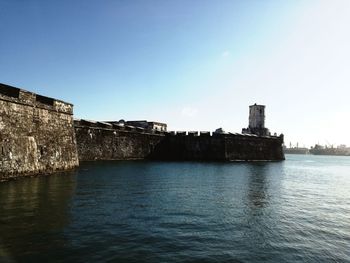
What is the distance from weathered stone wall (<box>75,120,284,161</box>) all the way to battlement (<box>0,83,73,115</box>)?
701 centimetres

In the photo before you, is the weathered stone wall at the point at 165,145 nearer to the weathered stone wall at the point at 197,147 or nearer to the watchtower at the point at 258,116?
the weathered stone wall at the point at 197,147

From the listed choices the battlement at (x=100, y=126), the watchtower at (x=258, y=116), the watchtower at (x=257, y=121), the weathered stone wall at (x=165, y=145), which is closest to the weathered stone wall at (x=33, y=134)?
the battlement at (x=100, y=126)

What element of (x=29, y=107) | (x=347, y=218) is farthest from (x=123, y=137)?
(x=347, y=218)

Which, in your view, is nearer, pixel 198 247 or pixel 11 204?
pixel 198 247

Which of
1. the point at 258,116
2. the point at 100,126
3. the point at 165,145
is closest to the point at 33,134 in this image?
the point at 100,126

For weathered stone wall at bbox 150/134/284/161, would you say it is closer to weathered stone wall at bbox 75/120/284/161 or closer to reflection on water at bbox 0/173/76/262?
weathered stone wall at bbox 75/120/284/161

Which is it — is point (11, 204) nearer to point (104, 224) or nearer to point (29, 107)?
point (104, 224)

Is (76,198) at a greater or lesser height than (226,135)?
lesser

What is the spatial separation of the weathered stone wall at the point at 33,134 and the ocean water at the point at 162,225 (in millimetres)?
1687

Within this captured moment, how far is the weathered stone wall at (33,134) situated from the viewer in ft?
48.1

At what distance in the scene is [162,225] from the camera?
822cm

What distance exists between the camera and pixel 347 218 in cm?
1041

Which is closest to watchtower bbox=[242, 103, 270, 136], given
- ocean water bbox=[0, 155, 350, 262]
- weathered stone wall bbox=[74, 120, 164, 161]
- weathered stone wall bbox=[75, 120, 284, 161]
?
weathered stone wall bbox=[75, 120, 284, 161]

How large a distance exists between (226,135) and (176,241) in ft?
108
